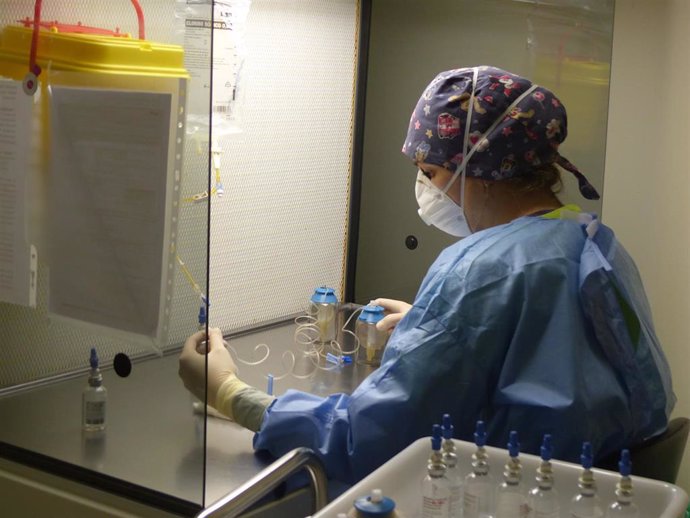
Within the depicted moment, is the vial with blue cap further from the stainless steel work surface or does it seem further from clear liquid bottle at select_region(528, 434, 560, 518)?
the stainless steel work surface

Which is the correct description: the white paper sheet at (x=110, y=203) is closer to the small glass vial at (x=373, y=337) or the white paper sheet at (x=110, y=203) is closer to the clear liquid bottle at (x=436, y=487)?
the clear liquid bottle at (x=436, y=487)

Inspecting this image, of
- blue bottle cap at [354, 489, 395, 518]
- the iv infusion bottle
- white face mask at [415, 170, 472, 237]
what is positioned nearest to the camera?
blue bottle cap at [354, 489, 395, 518]

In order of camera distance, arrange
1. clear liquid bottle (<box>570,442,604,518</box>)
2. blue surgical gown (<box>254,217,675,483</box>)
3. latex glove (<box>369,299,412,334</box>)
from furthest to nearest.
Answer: latex glove (<box>369,299,412,334</box>) → blue surgical gown (<box>254,217,675,483</box>) → clear liquid bottle (<box>570,442,604,518</box>)

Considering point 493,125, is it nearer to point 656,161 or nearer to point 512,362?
point 512,362

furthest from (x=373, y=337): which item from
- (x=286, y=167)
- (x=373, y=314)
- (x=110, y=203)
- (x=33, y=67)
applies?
(x=33, y=67)

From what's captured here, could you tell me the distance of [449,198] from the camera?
191cm

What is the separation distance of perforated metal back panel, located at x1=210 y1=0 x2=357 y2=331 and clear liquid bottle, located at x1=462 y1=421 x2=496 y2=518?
1355 mm

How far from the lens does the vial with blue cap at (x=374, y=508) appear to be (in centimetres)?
104

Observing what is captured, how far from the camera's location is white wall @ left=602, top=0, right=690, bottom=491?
2539 mm

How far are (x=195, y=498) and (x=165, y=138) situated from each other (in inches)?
23.3

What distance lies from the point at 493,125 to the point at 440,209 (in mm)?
246

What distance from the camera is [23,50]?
5.49ft

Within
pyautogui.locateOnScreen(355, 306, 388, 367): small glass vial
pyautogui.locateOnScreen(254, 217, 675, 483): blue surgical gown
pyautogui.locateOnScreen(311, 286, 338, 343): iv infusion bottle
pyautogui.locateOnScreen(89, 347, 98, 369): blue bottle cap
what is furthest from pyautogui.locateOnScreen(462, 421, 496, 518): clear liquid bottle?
pyautogui.locateOnScreen(311, 286, 338, 343): iv infusion bottle

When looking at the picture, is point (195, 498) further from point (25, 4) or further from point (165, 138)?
point (25, 4)
